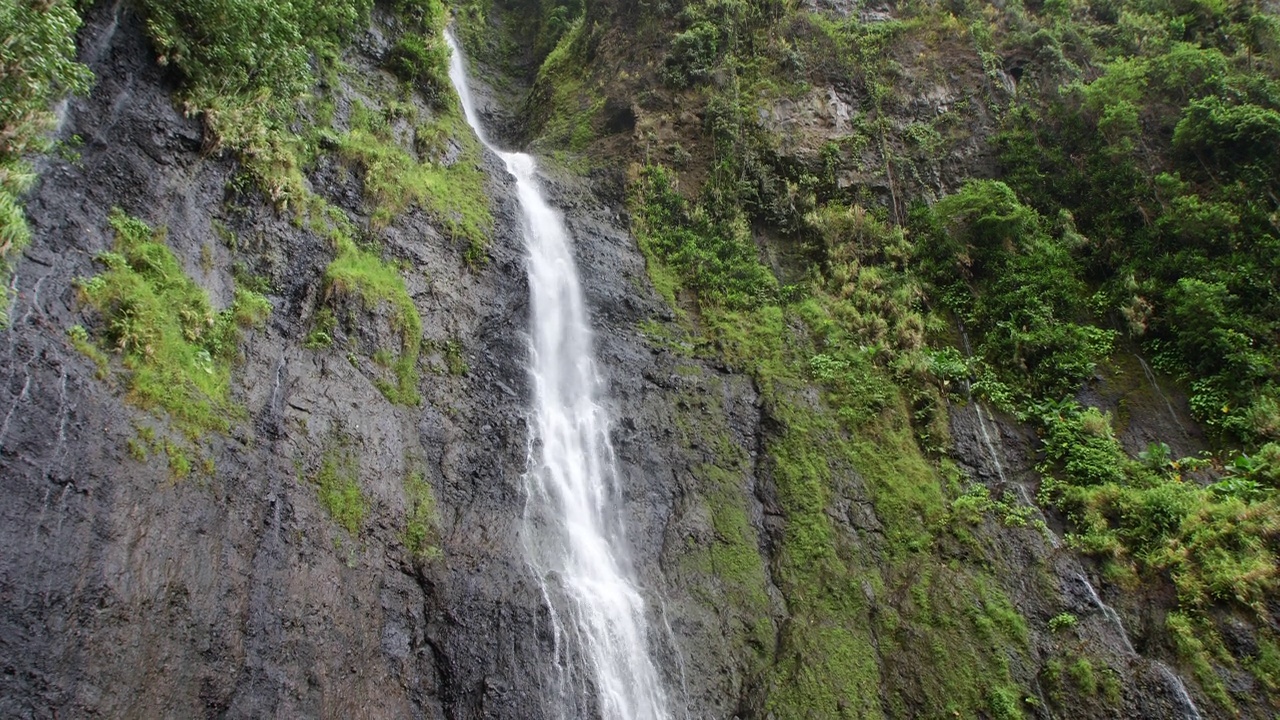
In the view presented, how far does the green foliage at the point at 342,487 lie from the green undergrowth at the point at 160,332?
127cm

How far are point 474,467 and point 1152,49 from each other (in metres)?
21.0

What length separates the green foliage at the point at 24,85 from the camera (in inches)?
268

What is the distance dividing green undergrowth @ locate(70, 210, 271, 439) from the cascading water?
4.66m

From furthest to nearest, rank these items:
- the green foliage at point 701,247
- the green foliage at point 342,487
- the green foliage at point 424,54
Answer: the green foliage at point 424,54
the green foliage at point 701,247
the green foliage at point 342,487

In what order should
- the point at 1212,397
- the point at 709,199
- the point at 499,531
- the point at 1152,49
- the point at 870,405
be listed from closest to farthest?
the point at 499,531 → the point at 1212,397 → the point at 870,405 → the point at 709,199 → the point at 1152,49

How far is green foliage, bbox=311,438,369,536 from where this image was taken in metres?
8.85

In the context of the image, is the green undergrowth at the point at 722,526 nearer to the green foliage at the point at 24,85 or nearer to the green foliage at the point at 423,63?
the green foliage at the point at 423,63

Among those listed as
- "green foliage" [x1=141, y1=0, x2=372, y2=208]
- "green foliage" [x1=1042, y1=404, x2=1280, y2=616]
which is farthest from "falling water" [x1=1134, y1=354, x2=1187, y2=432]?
"green foliage" [x1=141, y1=0, x2=372, y2=208]

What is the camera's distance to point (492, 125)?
866 inches

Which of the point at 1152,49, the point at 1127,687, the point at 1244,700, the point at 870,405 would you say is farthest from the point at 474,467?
the point at 1152,49

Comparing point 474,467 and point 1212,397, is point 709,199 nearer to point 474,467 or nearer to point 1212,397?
point 474,467

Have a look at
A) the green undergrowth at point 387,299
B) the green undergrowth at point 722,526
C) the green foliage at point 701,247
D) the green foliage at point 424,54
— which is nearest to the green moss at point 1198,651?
the green undergrowth at point 722,526

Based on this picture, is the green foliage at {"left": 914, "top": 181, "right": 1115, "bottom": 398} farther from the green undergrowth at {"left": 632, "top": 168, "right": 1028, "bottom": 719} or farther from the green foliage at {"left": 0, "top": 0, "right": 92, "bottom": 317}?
the green foliage at {"left": 0, "top": 0, "right": 92, "bottom": 317}

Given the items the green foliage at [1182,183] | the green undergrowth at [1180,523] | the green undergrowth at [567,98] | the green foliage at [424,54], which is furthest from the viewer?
the green undergrowth at [567,98]
